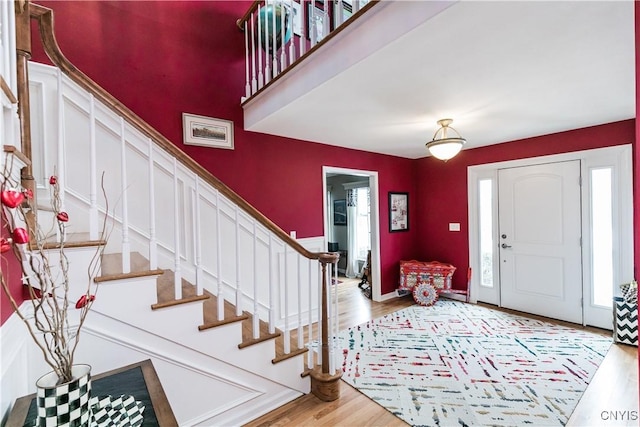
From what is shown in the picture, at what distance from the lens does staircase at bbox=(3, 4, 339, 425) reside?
60.3 inches

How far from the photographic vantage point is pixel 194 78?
282 cm

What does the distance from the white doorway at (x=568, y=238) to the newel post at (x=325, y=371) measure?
10.0ft

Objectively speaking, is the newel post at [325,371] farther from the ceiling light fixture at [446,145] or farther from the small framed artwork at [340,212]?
the small framed artwork at [340,212]

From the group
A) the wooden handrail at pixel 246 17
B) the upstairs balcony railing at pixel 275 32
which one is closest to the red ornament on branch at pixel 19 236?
the upstairs balcony railing at pixel 275 32

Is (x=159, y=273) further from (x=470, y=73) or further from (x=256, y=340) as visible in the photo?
(x=470, y=73)

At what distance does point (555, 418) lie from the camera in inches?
75.9

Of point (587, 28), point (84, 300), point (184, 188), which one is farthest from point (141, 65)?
point (587, 28)

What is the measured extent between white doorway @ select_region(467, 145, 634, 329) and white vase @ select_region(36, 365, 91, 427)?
178 inches

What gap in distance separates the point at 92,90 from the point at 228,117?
149cm

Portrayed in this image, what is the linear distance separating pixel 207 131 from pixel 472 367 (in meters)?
3.33

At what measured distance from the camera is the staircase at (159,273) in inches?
60.3

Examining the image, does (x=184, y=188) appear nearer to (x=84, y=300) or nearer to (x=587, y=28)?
(x=84, y=300)

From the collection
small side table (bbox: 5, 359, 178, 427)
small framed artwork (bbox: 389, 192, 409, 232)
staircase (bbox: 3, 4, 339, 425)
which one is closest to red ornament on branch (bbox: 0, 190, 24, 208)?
staircase (bbox: 3, 4, 339, 425)

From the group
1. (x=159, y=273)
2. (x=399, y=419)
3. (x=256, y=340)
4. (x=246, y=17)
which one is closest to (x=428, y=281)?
(x=399, y=419)
